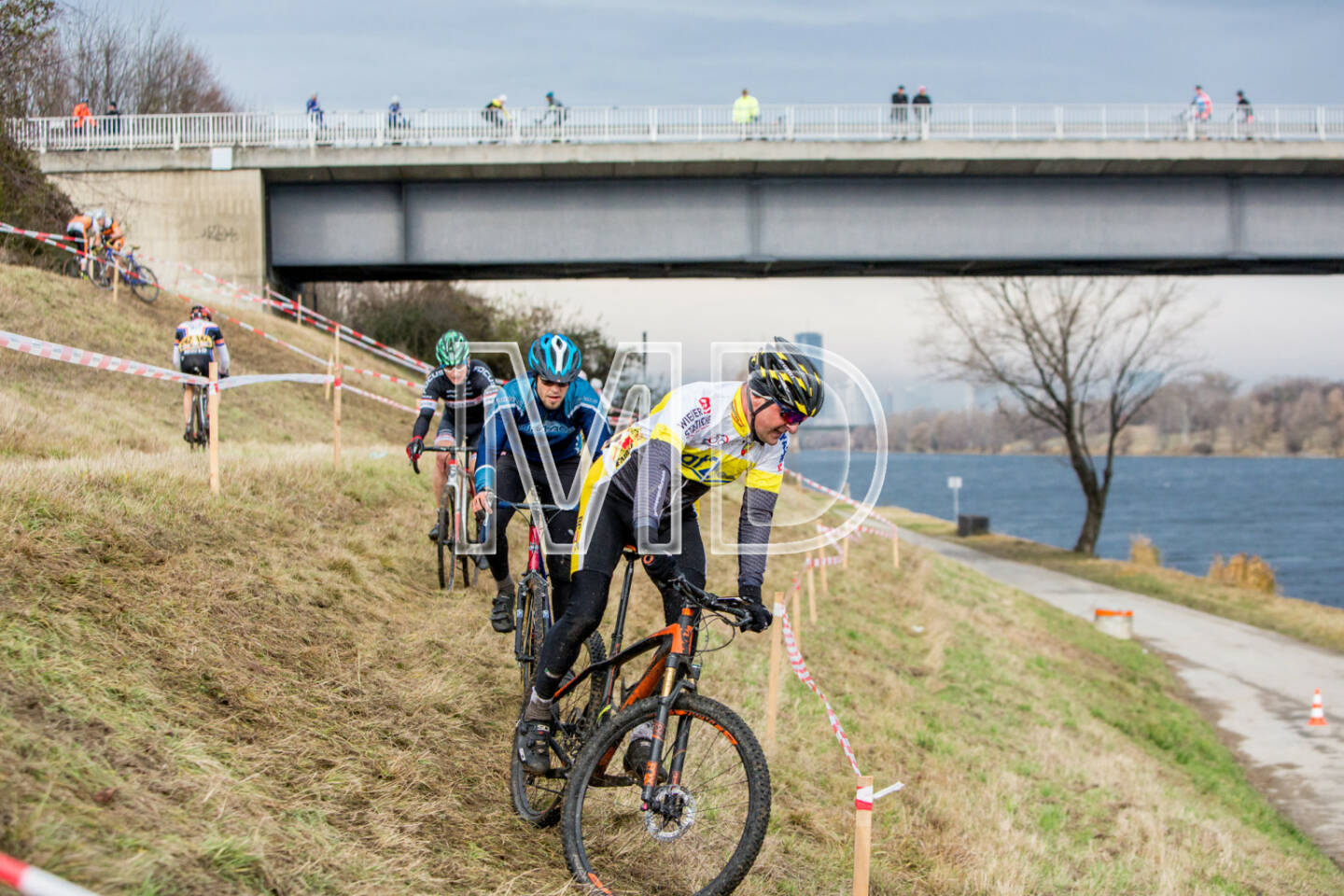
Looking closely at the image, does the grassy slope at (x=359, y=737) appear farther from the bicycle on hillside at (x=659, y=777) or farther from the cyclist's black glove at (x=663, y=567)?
the cyclist's black glove at (x=663, y=567)

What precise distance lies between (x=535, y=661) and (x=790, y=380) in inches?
108

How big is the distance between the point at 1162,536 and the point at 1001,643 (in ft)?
220

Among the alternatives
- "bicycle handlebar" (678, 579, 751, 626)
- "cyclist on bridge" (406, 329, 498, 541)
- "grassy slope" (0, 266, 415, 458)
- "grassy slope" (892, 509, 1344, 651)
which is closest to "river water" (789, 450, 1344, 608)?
"cyclist on bridge" (406, 329, 498, 541)


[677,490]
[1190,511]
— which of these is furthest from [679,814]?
[1190,511]

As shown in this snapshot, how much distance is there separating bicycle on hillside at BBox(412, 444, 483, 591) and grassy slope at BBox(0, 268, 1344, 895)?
0.28 metres

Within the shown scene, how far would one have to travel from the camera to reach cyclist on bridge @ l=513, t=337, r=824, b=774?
486cm

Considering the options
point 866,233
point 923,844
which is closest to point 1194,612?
point 866,233

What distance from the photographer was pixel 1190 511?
102 metres

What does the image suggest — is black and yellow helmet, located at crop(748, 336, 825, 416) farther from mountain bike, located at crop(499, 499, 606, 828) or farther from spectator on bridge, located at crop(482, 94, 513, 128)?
spectator on bridge, located at crop(482, 94, 513, 128)

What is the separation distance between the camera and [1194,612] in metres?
27.4

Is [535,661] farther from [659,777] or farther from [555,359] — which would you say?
[659,777]

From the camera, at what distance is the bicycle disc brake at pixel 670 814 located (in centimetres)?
461

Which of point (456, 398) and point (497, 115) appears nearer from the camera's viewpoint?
point (456, 398)

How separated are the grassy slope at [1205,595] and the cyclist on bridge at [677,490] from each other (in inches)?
911
